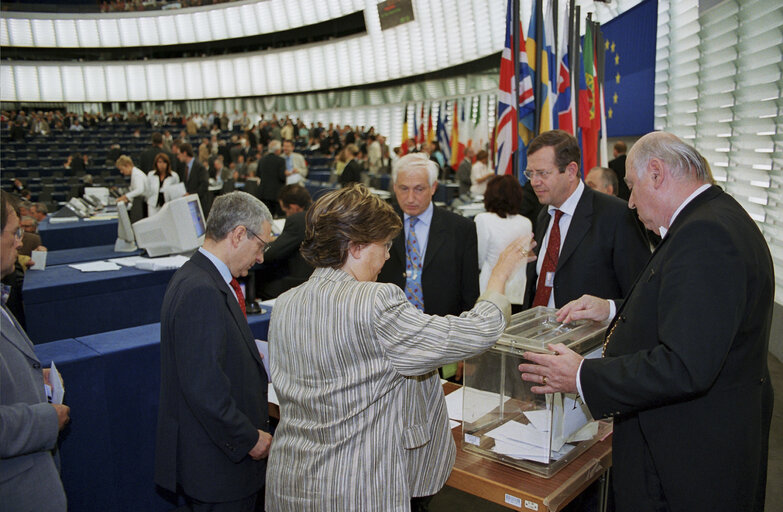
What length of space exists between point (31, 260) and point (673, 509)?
4530 millimetres

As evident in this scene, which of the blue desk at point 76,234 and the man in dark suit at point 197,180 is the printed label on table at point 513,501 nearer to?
the blue desk at point 76,234

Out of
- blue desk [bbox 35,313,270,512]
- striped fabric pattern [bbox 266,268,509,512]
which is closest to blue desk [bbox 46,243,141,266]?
blue desk [bbox 35,313,270,512]

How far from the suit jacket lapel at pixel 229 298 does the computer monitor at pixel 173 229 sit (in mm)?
2980

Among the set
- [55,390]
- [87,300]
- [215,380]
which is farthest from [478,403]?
[87,300]

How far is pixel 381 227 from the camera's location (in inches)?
63.1

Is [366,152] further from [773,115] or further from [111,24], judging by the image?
[111,24]

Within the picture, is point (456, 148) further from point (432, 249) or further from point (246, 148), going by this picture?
point (432, 249)

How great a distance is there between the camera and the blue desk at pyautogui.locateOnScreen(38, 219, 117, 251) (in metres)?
6.93

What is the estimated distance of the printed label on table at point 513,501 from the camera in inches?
67.4

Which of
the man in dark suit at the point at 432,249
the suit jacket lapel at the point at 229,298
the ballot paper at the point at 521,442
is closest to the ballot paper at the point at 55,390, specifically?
the suit jacket lapel at the point at 229,298

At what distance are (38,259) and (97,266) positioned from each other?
46cm

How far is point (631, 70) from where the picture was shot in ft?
30.2

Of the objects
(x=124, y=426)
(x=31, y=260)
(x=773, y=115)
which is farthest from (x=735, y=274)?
(x=31, y=260)

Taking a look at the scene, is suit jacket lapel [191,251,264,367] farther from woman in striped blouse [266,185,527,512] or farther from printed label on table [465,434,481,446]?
printed label on table [465,434,481,446]
